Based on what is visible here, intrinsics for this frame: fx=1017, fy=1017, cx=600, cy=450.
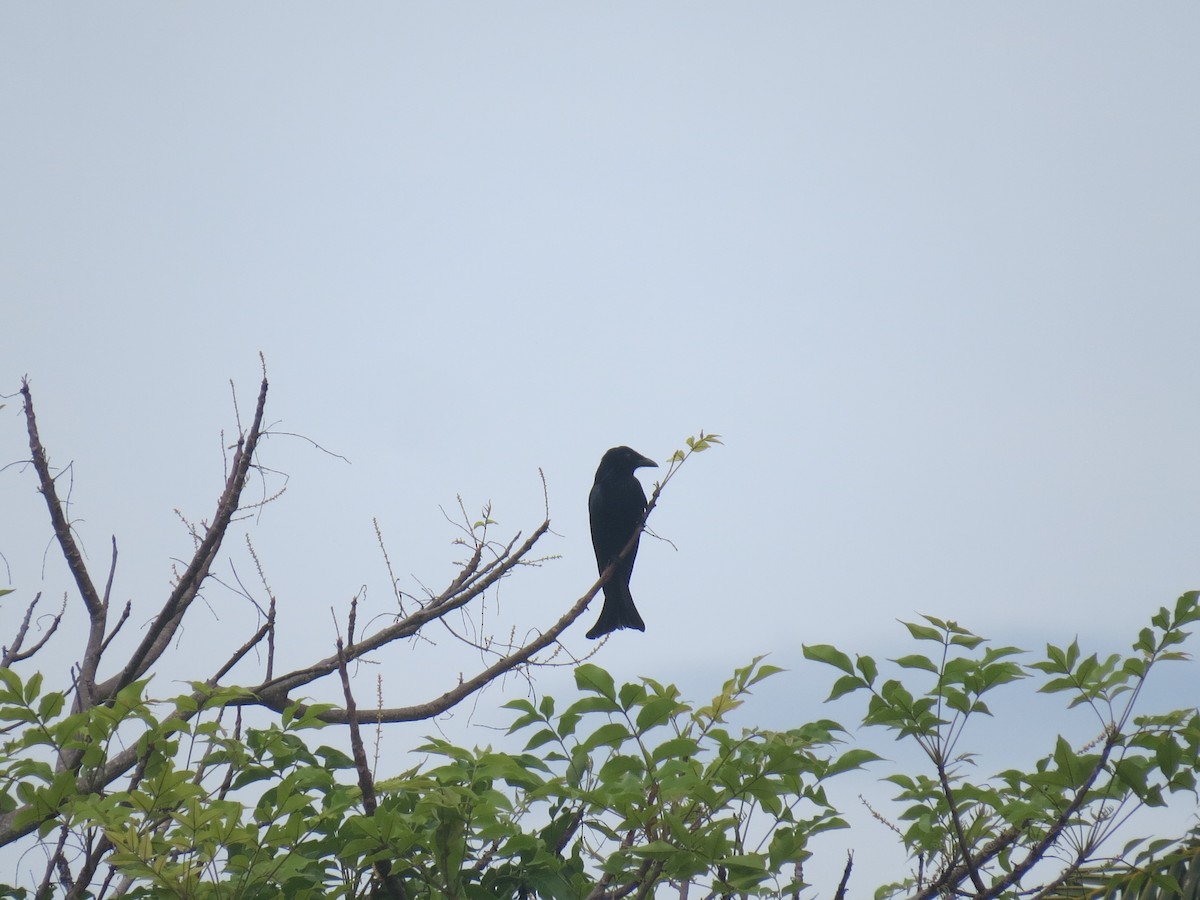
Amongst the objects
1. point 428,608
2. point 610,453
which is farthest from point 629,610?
point 428,608

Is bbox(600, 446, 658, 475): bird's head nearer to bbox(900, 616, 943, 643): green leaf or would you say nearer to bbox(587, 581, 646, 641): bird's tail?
bbox(587, 581, 646, 641): bird's tail

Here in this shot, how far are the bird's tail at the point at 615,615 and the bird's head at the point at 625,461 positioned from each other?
1011 millimetres

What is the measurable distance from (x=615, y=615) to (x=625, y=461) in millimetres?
1310

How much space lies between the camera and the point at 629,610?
7961 mm

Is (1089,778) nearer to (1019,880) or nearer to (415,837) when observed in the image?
(1019,880)

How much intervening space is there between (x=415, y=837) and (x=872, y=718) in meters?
1.21

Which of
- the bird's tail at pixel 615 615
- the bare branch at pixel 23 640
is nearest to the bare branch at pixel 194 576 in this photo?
the bare branch at pixel 23 640

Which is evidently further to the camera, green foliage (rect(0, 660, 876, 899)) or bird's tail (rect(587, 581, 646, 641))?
bird's tail (rect(587, 581, 646, 641))

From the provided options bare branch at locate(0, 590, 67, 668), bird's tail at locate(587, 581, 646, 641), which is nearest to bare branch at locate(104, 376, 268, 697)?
bare branch at locate(0, 590, 67, 668)

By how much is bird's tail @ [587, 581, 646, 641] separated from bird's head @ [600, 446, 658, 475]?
101cm

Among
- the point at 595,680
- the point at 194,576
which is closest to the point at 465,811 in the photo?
the point at 595,680

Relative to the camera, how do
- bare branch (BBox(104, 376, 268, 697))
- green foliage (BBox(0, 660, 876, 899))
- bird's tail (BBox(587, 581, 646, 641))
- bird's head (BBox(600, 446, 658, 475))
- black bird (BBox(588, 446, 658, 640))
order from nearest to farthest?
green foliage (BBox(0, 660, 876, 899)) < bare branch (BBox(104, 376, 268, 697)) < bird's tail (BBox(587, 581, 646, 641)) < black bird (BBox(588, 446, 658, 640)) < bird's head (BBox(600, 446, 658, 475))

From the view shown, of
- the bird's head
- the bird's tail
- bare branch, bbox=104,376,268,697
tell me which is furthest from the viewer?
the bird's head

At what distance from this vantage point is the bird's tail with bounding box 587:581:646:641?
782 cm
